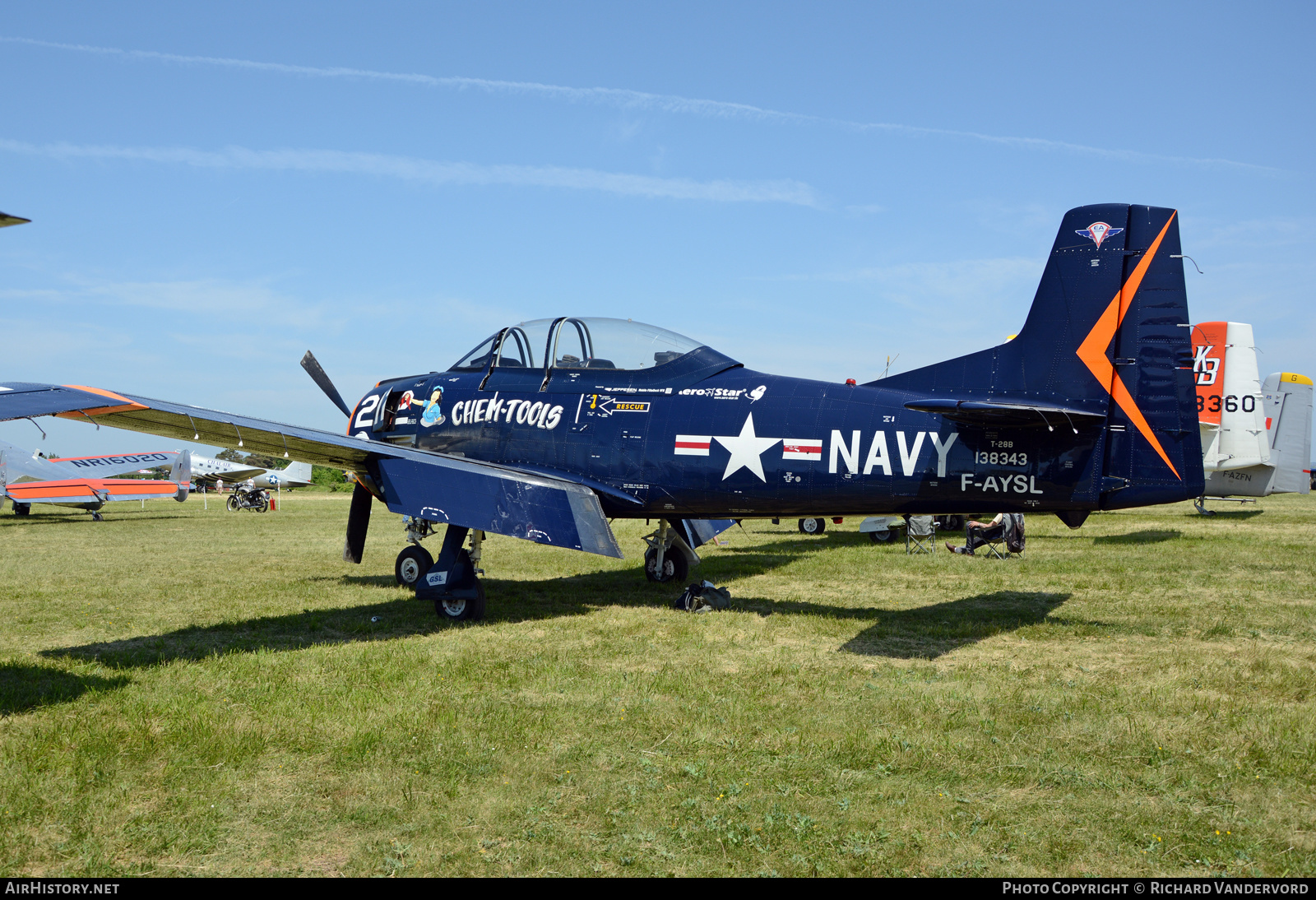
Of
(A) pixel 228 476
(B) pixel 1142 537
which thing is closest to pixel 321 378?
(B) pixel 1142 537

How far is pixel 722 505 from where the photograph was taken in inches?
383

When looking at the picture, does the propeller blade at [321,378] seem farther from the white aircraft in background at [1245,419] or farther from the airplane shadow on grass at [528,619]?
the white aircraft in background at [1245,419]

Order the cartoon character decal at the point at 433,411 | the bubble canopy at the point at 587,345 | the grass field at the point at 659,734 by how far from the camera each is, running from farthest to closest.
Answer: the cartoon character decal at the point at 433,411, the bubble canopy at the point at 587,345, the grass field at the point at 659,734

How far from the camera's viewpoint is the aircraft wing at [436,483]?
9016mm

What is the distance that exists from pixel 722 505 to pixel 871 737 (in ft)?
14.7

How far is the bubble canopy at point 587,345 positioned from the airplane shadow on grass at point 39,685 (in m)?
5.87

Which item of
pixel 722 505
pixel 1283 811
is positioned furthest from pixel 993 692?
pixel 722 505

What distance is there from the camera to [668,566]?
44.0 feet

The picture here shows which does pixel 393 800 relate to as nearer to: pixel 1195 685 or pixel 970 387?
pixel 1195 685

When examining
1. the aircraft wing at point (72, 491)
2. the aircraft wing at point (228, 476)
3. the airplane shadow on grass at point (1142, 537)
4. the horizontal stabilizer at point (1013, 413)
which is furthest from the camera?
the aircraft wing at point (228, 476)

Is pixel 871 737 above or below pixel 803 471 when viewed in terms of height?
below

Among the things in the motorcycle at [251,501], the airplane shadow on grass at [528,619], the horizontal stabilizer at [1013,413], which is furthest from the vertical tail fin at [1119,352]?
the motorcycle at [251,501]

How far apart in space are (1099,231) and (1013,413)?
212 cm

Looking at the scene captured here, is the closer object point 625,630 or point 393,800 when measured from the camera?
point 393,800
